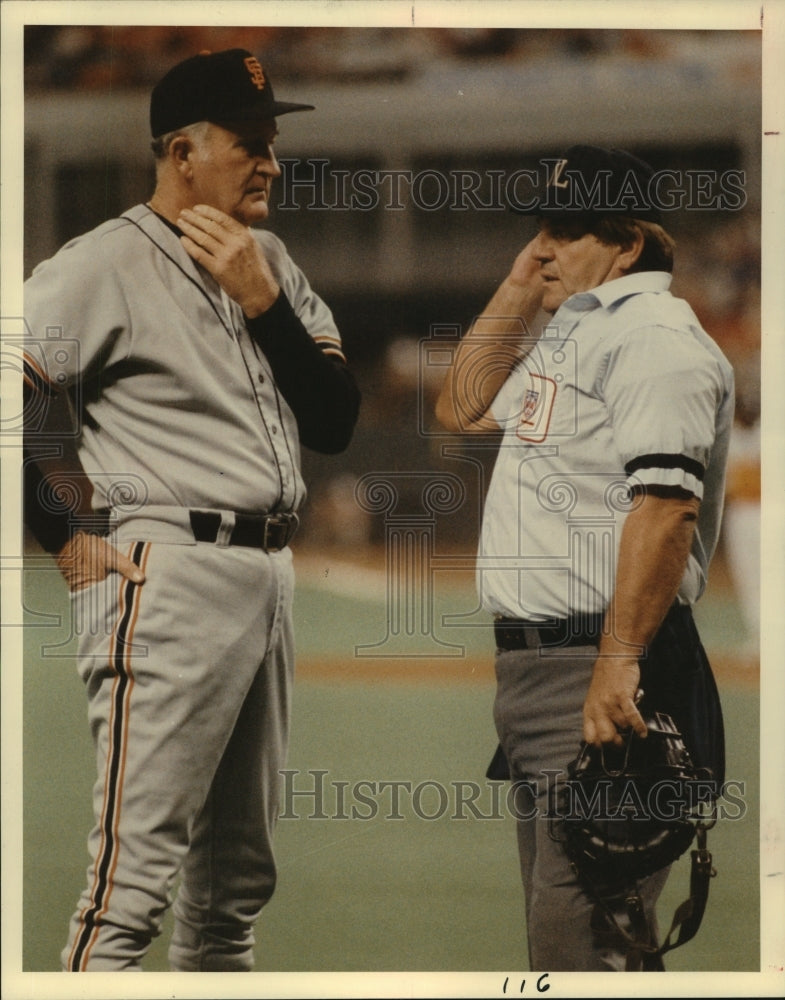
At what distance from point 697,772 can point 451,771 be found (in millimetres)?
554

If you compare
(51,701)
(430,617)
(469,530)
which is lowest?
(51,701)

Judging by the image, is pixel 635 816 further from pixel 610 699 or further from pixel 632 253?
pixel 632 253

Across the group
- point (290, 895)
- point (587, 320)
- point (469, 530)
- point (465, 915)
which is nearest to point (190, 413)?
point (469, 530)

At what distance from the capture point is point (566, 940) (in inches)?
99.8

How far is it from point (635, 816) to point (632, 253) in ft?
4.09

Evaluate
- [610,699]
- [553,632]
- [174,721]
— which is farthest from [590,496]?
[174,721]

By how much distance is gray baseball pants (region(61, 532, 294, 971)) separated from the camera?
2.40 meters

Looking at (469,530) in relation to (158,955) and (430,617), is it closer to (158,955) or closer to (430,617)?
(430,617)

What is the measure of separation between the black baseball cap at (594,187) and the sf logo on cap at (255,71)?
630 millimetres

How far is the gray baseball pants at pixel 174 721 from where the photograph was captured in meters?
2.40

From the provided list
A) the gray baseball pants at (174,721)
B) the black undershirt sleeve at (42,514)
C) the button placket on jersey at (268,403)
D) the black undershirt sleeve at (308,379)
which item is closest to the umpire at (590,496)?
the black undershirt sleeve at (308,379)

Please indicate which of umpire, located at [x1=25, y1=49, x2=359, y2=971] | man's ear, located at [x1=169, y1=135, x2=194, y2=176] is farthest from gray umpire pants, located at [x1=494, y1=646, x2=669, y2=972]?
man's ear, located at [x1=169, y1=135, x2=194, y2=176]

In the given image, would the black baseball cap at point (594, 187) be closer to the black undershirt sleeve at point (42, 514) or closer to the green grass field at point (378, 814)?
the green grass field at point (378, 814)

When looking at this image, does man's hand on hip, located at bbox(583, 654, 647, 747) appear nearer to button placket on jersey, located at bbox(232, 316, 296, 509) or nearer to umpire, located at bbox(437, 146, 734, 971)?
umpire, located at bbox(437, 146, 734, 971)
